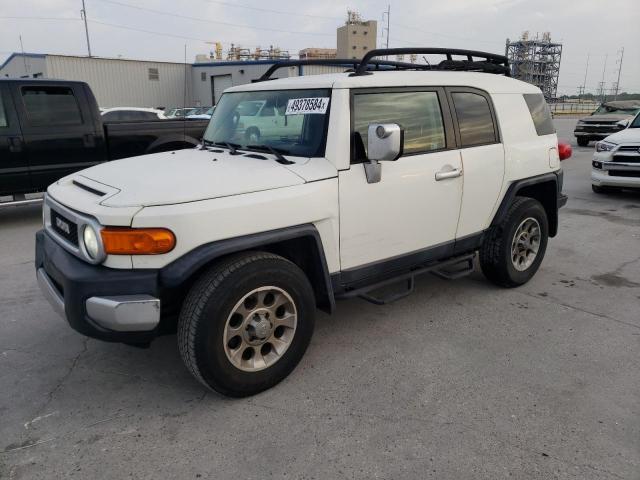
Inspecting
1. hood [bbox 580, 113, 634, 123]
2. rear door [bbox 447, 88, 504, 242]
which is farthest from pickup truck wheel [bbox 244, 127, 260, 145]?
hood [bbox 580, 113, 634, 123]

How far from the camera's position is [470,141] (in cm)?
393

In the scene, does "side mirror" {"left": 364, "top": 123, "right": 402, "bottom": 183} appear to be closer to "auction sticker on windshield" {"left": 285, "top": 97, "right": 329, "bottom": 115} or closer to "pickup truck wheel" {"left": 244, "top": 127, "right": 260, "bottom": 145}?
"auction sticker on windshield" {"left": 285, "top": 97, "right": 329, "bottom": 115}

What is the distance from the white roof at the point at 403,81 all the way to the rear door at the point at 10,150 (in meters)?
4.27

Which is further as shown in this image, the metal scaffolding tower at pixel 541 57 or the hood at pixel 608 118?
the metal scaffolding tower at pixel 541 57

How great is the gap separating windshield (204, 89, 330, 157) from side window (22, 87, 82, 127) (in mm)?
4074

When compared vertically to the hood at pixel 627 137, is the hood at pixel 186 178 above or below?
above

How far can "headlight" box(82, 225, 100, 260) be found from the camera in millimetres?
2592

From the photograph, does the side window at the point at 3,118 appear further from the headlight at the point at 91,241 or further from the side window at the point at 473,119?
the side window at the point at 473,119

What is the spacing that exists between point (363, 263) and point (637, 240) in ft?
15.7

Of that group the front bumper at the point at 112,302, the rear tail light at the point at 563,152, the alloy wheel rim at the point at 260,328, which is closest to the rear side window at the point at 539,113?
the rear tail light at the point at 563,152

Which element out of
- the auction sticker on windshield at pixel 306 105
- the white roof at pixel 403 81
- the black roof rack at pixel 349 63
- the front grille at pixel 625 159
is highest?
the black roof rack at pixel 349 63

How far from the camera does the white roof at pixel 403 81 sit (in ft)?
10.8

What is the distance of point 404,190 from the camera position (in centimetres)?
345

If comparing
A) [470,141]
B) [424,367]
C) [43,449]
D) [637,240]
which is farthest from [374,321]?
[637,240]
